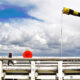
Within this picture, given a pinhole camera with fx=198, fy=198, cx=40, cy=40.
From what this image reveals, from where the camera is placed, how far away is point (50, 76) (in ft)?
34.6

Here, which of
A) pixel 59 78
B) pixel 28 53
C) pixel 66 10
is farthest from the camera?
pixel 66 10

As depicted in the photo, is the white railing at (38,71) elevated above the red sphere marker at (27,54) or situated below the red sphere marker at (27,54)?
below

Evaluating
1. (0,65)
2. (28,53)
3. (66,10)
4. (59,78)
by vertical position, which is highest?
(66,10)

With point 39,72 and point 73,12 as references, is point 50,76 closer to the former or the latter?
point 39,72

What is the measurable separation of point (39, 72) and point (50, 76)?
0.64 metres

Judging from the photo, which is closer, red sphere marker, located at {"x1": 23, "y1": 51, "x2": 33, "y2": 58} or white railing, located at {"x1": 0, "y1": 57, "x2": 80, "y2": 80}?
white railing, located at {"x1": 0, "y1": 57, "x2": 80, "y2": 80}

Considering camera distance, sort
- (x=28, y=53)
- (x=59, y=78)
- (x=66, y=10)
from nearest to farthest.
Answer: (x=59, y=78)
(x=28, y=53)
(x=66, y=10)

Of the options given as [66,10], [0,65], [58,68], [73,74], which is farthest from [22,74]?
[66,10]

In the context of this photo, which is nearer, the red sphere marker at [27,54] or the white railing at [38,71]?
the white railing at [38,71]

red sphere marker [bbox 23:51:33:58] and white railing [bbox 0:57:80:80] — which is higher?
red sphere marker [bbox 23:51:33:58]

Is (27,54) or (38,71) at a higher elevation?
(27,54)

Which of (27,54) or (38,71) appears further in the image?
(27,54)

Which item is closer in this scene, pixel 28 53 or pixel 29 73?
pixel 29 73

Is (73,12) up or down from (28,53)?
up
